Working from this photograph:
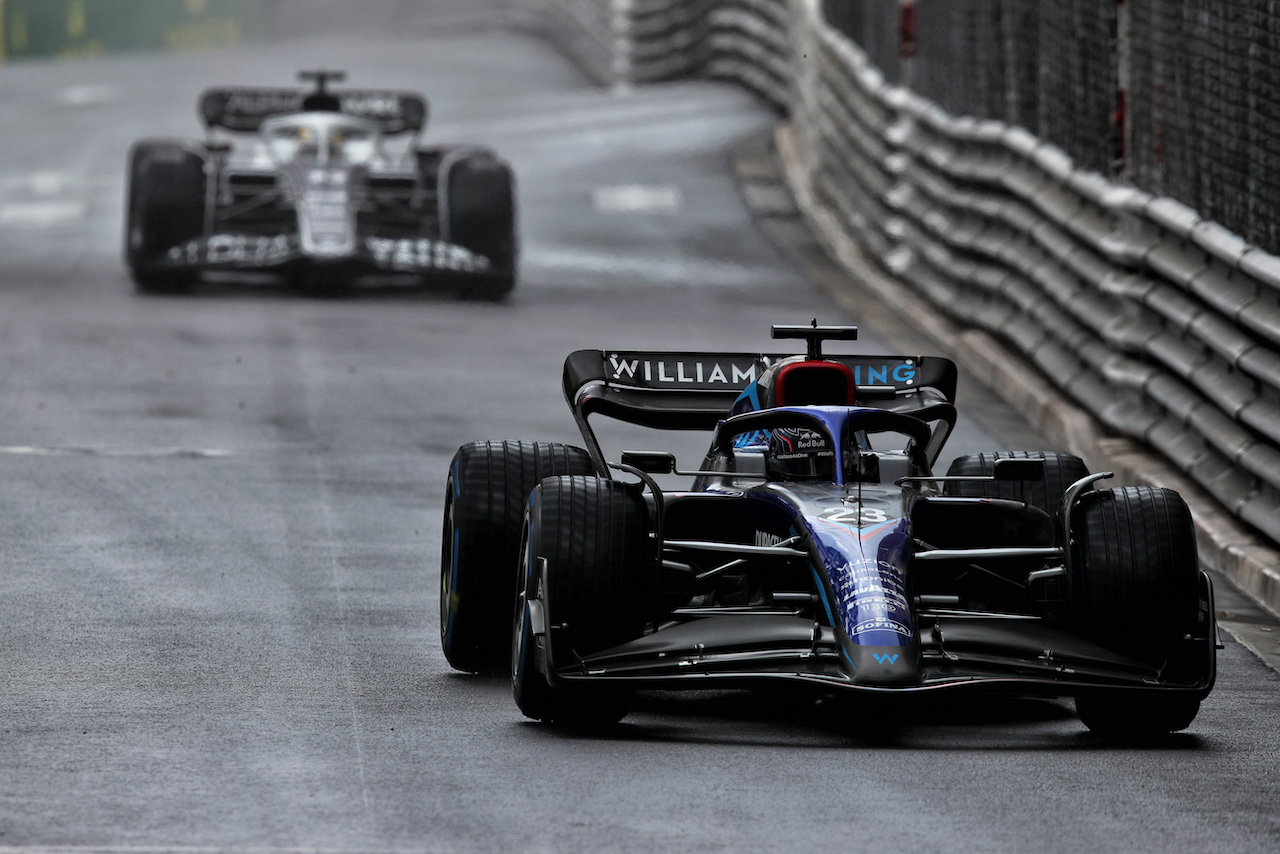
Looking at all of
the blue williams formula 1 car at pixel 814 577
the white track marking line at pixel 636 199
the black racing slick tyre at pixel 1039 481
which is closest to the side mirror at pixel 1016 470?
the blue williams formula 1 car at pixel 814 577

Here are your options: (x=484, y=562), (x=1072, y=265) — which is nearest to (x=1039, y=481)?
(x=484, y=562)

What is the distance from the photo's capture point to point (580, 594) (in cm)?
725

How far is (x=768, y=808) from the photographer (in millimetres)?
6301

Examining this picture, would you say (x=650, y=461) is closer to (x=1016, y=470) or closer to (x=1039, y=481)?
(x=1016, y=470)

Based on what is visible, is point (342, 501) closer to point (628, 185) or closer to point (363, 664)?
point (363, 664)

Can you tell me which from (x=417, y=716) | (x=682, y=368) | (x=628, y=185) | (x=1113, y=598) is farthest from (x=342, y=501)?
(x=628, y=185)

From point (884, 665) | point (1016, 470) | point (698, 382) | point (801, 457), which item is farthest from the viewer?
point (698, 382)

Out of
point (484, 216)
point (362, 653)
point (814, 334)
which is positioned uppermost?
point (814, 334)

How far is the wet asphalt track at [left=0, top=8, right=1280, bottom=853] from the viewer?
20.2 feet

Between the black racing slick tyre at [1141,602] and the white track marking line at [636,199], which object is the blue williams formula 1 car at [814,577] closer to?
the black racing slick tyre at [1141,602]

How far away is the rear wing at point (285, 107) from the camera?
20.4m

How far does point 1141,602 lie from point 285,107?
1425cm

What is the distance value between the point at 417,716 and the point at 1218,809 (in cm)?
241

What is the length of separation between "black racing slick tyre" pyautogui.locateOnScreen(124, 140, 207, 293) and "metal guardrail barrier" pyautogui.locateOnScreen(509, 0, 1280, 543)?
5.64 m
